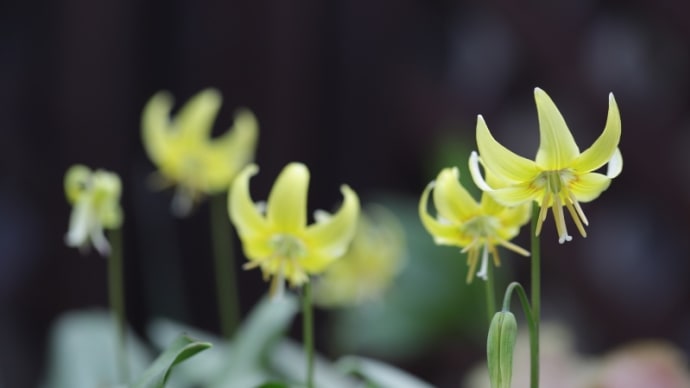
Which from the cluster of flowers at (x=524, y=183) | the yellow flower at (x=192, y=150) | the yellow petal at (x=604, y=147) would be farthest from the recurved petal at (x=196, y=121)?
the yellow petal at (x=604, y=147)

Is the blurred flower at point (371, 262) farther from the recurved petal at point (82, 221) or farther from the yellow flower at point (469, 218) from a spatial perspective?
the yellow flower at point (469, 218)

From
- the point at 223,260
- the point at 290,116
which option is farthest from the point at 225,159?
the point at 290,116

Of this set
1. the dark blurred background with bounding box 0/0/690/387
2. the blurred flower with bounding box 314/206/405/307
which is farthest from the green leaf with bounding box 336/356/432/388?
the dark blurred background with bounding box 0/0/690/387

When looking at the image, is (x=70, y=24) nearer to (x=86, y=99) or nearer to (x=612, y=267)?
(x=86, y=99)

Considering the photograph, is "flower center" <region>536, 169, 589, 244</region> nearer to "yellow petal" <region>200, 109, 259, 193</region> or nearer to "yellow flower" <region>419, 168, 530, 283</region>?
"yellow flower" <region>419, 168, 530, 283</region>

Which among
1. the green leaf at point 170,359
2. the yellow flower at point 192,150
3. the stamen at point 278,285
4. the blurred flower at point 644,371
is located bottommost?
the green leaf at point 170,359

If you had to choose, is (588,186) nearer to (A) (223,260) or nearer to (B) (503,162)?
(B) (503,162)
